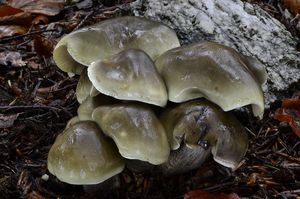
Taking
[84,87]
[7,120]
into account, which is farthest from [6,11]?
[84,87]

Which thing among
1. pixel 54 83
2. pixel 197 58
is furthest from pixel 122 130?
pixel 54 83

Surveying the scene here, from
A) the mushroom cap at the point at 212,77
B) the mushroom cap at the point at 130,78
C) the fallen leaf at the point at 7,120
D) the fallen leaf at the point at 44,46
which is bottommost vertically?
the fallen leaf at the point at 44,46

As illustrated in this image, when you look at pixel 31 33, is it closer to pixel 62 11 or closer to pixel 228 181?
pixel 62 11

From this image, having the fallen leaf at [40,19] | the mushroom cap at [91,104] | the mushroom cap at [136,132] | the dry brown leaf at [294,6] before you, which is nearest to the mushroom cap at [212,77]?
the mushroom cap at [136,132]

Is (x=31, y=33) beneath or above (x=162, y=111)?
beneath

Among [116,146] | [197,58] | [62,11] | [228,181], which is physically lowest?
[62,11]

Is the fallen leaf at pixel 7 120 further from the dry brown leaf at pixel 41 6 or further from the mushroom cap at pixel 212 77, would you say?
the dry brown leaf at pixel 41 6

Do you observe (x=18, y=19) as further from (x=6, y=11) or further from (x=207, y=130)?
(x=207, y=130)
